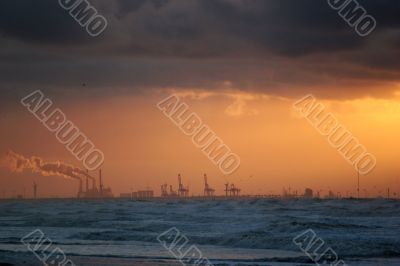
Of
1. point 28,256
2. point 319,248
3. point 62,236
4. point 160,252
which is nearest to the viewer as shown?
point 28,256

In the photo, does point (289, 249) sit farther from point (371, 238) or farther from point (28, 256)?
→ point (28, 256)

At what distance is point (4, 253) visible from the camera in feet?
96.0

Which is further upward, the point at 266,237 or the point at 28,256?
the point at 266,237

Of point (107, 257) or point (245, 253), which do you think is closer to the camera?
point (107, 257)

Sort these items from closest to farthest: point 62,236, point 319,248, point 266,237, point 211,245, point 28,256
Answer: point 28,256
point 319,248
point 211,245
point 266,237
point 62,236

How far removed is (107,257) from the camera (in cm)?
2977

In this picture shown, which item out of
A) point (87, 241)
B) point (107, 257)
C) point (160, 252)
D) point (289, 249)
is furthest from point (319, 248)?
point (87, 241)

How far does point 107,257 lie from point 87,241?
1115cm

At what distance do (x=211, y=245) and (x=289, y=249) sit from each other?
469 cm

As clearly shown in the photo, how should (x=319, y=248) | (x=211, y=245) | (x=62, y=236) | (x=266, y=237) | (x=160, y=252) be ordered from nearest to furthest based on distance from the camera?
(x=160, y=252) → (x=319, y=248) → (x=211, y=245) → (x=266, y=237) → (x=62, y=236)

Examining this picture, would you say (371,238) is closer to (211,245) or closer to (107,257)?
(211,245)

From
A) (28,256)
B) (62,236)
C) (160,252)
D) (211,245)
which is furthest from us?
(62,236)

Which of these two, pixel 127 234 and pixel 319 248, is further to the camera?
pixel 127 234

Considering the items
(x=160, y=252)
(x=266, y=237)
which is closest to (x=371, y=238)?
(x=266, y=237)
